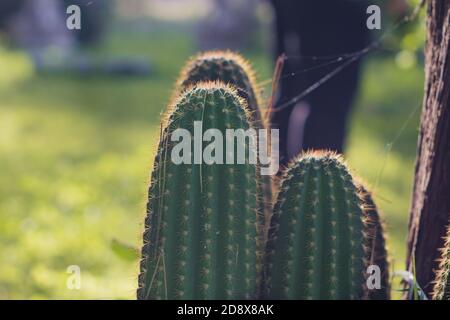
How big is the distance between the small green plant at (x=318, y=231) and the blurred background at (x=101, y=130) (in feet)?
1.10

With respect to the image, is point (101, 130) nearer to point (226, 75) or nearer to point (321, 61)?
point (321, 61)

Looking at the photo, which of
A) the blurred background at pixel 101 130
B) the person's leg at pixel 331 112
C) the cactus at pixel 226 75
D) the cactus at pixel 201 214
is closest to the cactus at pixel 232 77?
the cactus at pixel 226 75

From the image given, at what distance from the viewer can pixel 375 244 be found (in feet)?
8.49

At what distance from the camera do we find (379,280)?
253cm

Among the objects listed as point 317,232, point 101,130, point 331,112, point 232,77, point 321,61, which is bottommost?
point 317,232

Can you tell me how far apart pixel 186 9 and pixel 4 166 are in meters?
21.8

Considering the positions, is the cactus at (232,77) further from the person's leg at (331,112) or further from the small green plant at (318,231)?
the person's leg at (331,112)

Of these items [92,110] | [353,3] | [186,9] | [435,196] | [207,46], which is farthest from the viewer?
[186,9]

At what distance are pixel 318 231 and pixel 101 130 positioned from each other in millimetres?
6292

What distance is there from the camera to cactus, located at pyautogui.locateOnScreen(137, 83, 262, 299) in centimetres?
221

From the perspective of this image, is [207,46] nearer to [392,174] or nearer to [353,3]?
[392,174]

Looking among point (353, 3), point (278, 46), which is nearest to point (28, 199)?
point (278, 46)

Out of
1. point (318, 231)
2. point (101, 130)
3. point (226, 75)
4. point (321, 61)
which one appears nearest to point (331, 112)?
point (321, 61)

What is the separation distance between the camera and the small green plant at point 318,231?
2316mm
